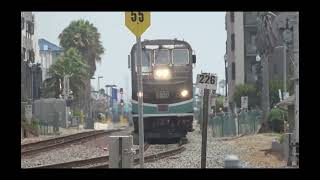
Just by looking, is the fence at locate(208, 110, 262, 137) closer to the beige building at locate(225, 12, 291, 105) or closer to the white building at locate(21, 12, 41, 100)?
the white building at locate(21, 12, 41, 100)

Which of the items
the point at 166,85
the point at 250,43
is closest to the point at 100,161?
the point at 166,85

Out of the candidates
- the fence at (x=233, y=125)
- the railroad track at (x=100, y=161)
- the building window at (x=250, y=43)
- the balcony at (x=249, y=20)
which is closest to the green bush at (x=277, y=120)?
the fence at (x=233, y=125)

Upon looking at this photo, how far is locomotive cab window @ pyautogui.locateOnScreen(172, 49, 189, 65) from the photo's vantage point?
24.9m

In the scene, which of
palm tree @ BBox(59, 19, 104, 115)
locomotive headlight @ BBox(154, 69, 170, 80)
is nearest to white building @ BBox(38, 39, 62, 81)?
palm tree @ BBox(59, 19, 104, 115)

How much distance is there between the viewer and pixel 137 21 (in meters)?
10.0

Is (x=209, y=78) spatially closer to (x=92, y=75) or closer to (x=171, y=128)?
(x=171, y=128)

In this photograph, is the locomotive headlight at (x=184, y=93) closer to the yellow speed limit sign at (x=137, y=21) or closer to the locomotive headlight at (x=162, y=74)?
the locomotive headlight at (x=162, y=74)

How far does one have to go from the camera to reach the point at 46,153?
23641mm

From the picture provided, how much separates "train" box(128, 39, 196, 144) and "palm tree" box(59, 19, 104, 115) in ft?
157

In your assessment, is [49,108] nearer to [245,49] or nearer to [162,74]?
[245,49]

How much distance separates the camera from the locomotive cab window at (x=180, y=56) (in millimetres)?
24938

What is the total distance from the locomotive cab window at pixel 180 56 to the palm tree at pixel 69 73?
43.5 m
